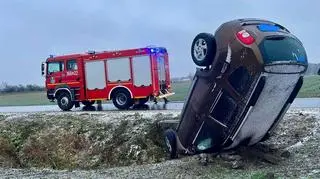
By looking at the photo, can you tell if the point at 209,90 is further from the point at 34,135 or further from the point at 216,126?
the point at 34,135

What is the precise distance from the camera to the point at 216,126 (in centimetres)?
952

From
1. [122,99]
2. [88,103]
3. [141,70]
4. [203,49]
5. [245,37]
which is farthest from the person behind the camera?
[88,103]

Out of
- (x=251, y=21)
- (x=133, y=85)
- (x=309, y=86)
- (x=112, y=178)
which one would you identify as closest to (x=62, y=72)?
(x=133, y=85)

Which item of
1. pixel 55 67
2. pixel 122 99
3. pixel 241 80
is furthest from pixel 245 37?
pixel 55 67

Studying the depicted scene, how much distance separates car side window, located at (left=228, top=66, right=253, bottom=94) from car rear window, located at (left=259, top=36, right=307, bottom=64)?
453mm

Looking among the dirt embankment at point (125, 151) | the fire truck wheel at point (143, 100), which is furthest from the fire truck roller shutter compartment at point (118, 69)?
the dirt embankment at point (125, 151)

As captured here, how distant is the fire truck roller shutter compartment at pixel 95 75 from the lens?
83.6ft

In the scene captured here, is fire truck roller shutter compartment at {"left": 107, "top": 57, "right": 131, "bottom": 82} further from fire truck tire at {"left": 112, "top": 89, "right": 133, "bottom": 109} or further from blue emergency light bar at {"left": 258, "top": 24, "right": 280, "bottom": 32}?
blue emergency light bar at {"left": 258, "top": 24, "right": 280, "bottom": 32}

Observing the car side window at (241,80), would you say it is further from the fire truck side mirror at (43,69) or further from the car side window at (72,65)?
the fire truck side mirror at (43,69)

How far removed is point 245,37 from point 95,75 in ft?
57.2

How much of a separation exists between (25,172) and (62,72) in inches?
558

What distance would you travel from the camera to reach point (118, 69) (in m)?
25.0

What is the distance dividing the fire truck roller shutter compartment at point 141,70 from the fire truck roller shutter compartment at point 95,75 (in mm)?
1758

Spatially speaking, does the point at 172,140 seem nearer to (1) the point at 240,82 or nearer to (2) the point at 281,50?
(1) the point at 240,82
